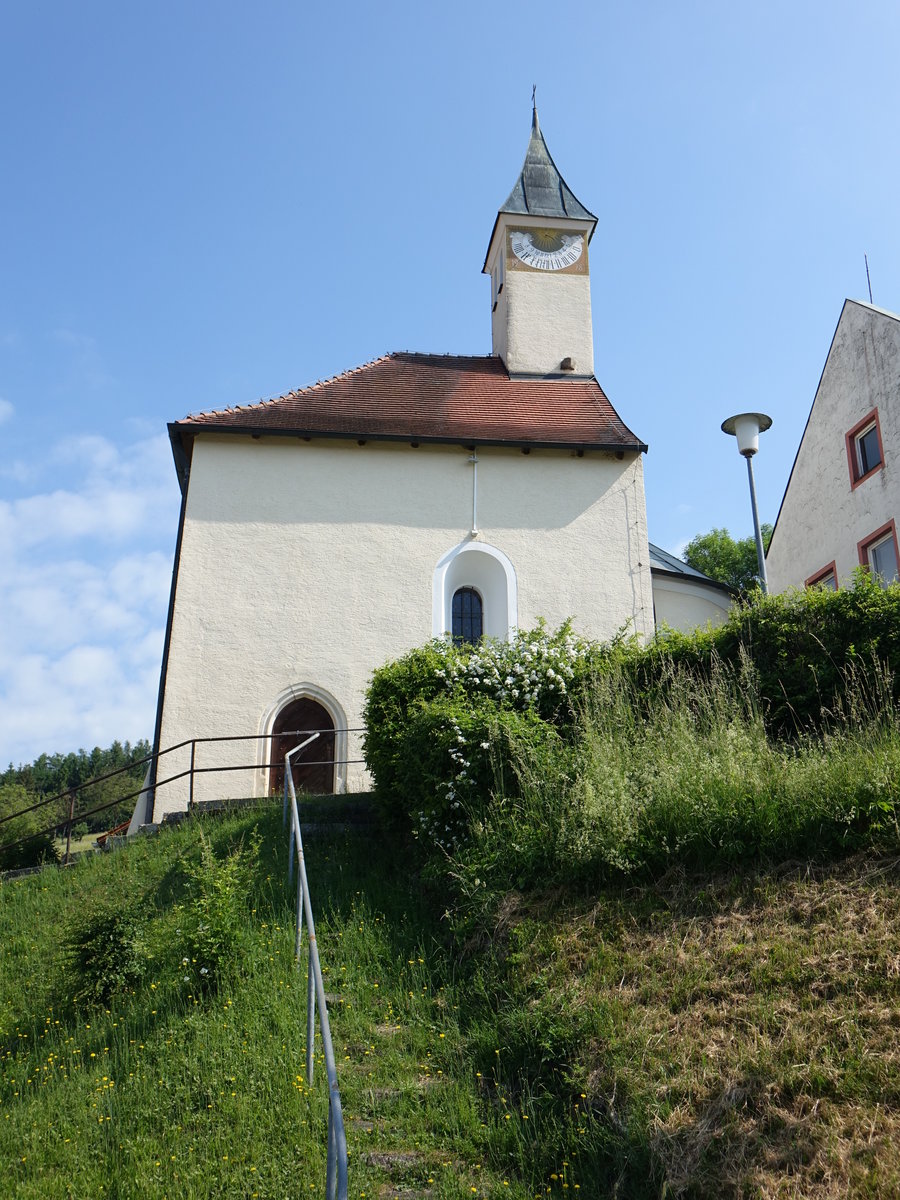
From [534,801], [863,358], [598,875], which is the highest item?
[863,358]

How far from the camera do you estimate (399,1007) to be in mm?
7875

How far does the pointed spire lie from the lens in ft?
80.6

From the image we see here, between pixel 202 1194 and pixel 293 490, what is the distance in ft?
47.5

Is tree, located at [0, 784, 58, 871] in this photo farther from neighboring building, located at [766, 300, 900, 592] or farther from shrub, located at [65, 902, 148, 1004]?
neighboring building, located at [766, 300, 900, 592]

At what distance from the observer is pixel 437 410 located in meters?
20.8

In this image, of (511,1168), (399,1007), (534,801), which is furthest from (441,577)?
(511,1168)

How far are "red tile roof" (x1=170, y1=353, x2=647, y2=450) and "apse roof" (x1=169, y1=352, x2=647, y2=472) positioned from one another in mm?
19

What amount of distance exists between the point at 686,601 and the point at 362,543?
7568 millimetres

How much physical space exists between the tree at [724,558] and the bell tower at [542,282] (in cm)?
1655

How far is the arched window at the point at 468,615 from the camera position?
19.7m

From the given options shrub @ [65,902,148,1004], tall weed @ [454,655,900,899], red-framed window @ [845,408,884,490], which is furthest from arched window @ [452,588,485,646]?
shrub @ [65,902,148,1004]

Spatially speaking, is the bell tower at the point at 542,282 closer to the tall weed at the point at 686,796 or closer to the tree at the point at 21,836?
the tree at the point at 21,836

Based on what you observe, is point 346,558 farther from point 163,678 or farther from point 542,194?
point 542,194

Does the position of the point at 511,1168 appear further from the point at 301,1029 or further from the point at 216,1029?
the point at 216,1029
